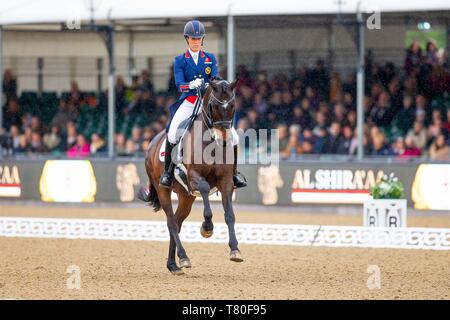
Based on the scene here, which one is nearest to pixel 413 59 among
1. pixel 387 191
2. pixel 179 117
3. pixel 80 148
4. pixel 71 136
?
pixel 80 148

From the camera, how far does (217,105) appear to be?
392 inches

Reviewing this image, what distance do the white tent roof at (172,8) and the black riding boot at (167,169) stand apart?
8167 mm

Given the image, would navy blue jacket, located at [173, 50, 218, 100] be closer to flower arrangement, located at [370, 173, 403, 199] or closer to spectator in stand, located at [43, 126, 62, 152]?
flower arrangement, located at [370, 173, 403, 199]

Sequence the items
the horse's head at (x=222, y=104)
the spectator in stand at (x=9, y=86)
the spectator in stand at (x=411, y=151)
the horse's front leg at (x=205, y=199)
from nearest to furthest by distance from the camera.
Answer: the horse's head at (x=222, y=104) < the horse's front leg at (x=205, y=199) < the spectator in stand at (x=411, y=151) < the spectator in stand at (x=9, y=86)

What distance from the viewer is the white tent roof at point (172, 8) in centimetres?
1816

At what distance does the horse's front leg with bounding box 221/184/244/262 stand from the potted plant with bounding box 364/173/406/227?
4.34m

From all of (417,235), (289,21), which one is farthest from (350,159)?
(289,21)

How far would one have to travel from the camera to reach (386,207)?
1402 cm

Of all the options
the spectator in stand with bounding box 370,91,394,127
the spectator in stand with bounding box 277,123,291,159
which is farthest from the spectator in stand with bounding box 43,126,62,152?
the spectator in stand with bounding box 370,91,394,127

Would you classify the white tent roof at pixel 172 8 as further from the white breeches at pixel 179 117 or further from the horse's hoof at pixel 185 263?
the horse's hoof at pixel 185 263

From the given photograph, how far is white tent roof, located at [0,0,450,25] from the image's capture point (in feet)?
59.6

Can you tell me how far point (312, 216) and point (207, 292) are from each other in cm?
858

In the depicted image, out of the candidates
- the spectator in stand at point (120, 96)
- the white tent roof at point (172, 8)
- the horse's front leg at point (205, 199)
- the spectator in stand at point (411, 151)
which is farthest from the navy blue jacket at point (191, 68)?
the spectator in stand at point (120, 96)

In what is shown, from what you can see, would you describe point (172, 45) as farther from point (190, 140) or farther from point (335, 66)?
point (190, 140)
